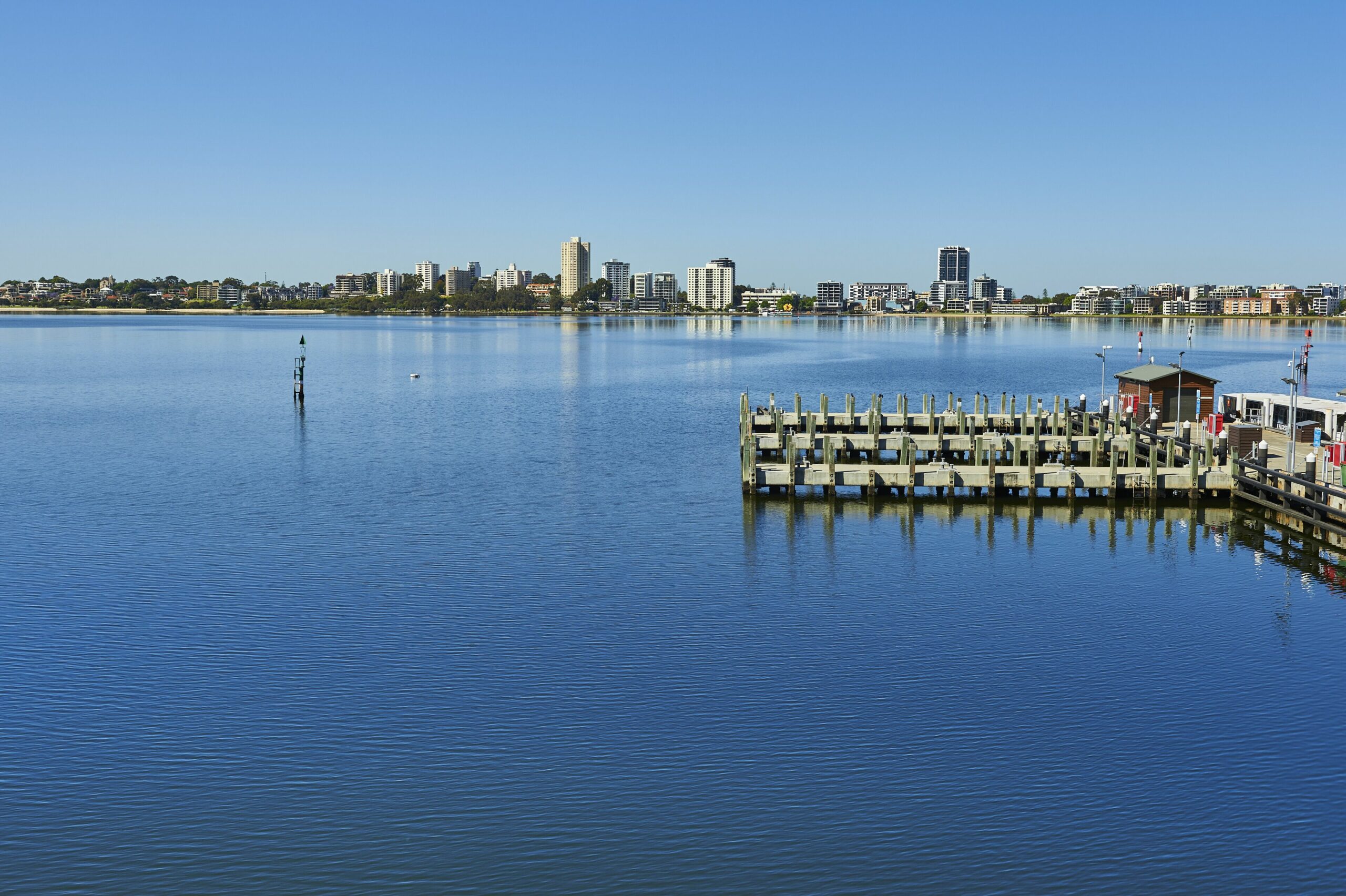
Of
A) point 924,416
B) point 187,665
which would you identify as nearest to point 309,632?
point 187,665

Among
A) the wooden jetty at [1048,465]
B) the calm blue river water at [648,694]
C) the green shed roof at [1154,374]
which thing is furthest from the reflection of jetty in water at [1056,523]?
the green shed roof at [1154,374]

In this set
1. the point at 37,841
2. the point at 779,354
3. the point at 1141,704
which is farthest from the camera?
the point at 779,354

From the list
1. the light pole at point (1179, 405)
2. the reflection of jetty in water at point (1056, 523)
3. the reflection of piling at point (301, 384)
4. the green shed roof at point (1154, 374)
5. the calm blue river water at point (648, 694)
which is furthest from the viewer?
the reflection of piling at point (301, 384)

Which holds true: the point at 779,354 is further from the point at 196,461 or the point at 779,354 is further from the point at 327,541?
the point at 327,541

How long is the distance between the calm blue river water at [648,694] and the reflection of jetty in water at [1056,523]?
0.22 metres

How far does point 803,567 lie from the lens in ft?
109

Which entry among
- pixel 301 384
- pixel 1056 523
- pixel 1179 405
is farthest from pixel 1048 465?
pixel 301 384

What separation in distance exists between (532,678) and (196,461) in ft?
113

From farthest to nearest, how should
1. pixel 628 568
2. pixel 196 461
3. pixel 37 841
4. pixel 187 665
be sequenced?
pixel 196 461 → pixel 628 568 → pixel 187 665 → pixel 37 841

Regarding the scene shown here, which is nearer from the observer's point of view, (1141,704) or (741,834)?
(741,834)

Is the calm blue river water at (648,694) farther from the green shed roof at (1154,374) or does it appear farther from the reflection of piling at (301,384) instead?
the reflection of piling at (301,384)

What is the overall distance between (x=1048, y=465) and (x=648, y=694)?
1010 inches

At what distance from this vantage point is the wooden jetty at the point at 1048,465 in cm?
3975

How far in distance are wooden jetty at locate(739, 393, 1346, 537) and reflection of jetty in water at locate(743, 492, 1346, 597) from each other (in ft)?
1.98
